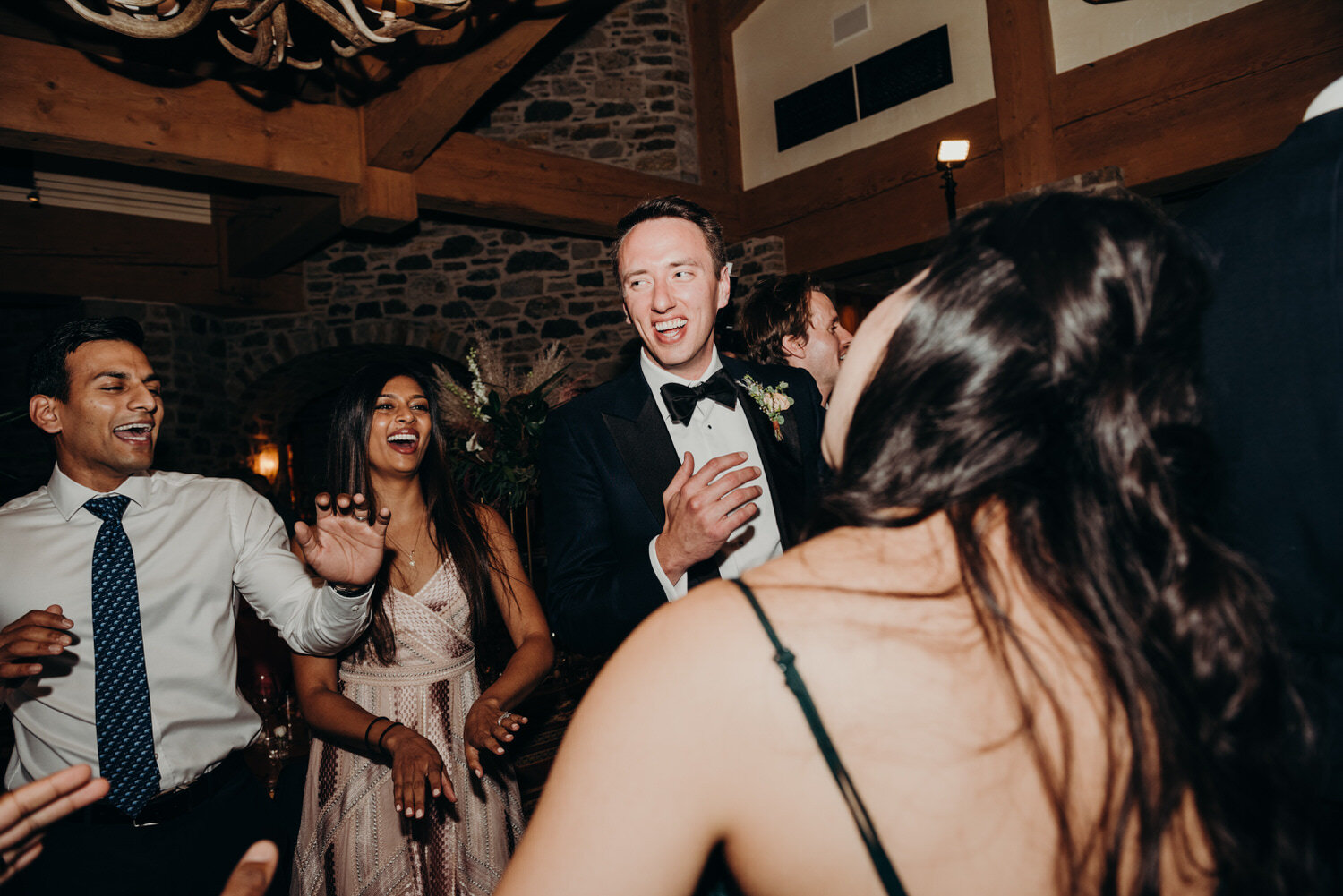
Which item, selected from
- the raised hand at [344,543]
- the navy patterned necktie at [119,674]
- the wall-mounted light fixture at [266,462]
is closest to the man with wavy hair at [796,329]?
the raised hand at [344,543]

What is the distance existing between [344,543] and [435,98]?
3735mm

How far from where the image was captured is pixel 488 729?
1756 millimetres

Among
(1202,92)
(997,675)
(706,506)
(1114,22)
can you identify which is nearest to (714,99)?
(1114,22)

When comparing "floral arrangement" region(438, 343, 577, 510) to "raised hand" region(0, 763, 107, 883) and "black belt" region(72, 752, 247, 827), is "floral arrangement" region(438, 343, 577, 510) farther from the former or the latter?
"raised hand" region(0, 763, 107, 883)

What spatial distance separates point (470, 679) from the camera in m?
2.19

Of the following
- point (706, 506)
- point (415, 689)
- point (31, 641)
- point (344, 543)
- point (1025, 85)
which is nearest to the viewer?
point (706, 506)

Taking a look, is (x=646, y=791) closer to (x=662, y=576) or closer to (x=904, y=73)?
(x=662, y=576)

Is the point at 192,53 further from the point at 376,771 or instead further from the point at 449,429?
the point at 376,771

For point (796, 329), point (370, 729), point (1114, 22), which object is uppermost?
point (1114, 22)

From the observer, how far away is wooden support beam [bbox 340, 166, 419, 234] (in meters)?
4.98

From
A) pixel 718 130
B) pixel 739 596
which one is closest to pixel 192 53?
pixel 718 130

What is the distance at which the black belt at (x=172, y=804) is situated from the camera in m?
1.63

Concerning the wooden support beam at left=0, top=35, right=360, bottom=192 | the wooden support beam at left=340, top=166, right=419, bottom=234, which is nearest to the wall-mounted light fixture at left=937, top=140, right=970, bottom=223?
the wooden support beam at left=340, top=166, right=419, bottom=234

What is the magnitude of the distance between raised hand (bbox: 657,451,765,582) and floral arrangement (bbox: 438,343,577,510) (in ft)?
8.29
